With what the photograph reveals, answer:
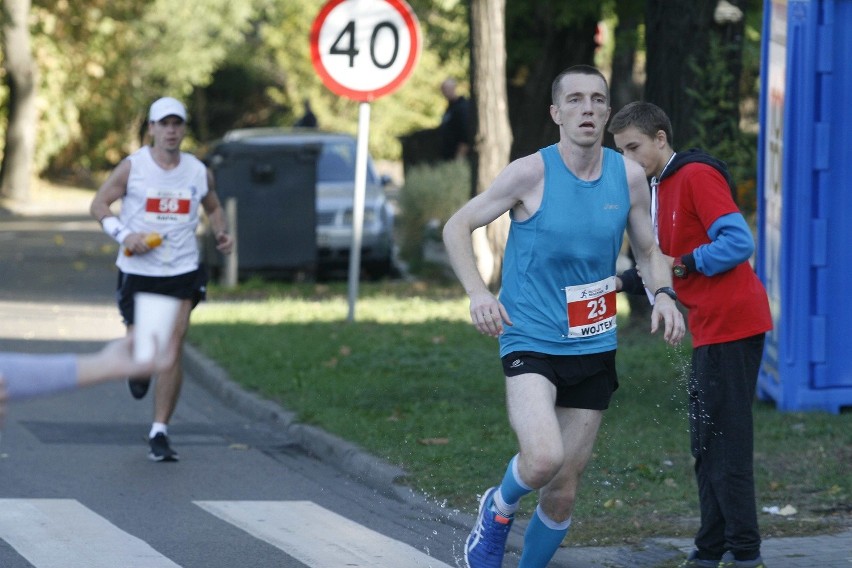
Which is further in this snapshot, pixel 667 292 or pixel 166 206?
pixel 166 206

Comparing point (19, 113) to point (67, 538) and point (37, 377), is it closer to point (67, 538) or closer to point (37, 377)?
point (67, 538)

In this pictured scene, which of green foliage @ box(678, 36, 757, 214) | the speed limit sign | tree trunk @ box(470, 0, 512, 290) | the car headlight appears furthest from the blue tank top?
the car headlight

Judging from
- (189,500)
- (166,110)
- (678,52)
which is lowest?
(189,500)

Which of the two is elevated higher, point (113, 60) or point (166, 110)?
point (113, 60)

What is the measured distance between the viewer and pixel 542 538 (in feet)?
18.9

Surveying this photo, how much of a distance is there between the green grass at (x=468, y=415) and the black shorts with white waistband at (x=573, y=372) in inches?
48.4

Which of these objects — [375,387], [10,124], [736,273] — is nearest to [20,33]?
[10,124]

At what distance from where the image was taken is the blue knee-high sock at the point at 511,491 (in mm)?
5535

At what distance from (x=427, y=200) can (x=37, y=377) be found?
58.5ft

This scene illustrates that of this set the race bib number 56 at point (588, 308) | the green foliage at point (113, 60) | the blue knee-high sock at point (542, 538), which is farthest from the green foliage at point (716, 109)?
the green foliage at point (113, 60)

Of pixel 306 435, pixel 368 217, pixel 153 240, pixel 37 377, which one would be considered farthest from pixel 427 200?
pixel 37 377

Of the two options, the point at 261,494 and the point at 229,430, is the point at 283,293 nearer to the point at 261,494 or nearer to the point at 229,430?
the point at 229,430

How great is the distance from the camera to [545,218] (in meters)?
5.52

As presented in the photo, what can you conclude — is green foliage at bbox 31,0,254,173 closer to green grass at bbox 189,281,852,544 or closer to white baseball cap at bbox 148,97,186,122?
green grass at bbox 189,281,852,544
